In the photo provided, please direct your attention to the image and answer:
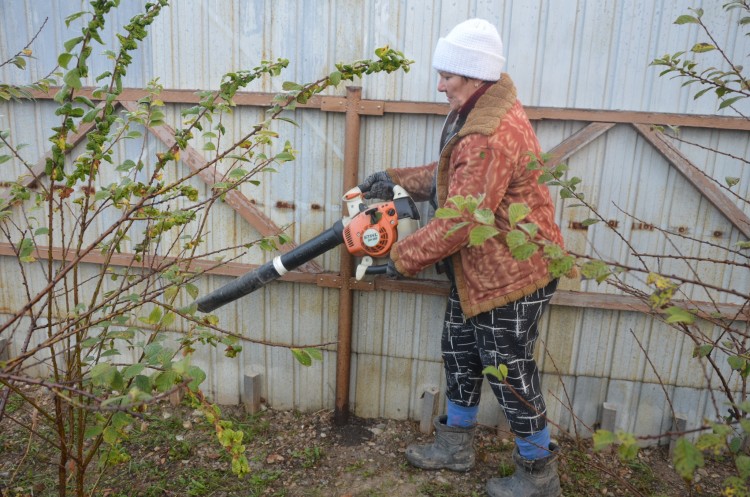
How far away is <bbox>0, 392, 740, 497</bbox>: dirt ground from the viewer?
107 inches

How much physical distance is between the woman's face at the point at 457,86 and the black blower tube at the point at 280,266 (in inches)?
30.8

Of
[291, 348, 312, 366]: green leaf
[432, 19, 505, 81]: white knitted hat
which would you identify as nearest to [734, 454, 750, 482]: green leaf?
[291, 348, 312, 366]: green leaf

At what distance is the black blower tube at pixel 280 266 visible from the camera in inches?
104

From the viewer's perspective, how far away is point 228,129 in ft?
9.87

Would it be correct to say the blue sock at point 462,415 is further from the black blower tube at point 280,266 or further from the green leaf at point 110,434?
the green leaf at point 110,434

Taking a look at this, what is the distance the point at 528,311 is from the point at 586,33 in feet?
4.45

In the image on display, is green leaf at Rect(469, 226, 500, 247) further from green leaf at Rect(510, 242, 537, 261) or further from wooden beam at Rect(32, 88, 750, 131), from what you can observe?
wooden beam at Rect(32, 88, 750, 131)

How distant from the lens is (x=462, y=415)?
2.85 metres

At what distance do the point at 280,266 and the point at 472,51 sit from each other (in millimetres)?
1329

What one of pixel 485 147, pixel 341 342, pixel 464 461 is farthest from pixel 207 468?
pixel 485 147

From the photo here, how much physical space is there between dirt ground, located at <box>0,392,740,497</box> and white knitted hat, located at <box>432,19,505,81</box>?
5.98ft

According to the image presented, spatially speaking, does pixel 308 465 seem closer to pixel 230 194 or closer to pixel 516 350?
pixel 516 350

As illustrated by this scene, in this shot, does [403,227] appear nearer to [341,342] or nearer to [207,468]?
[341,342]

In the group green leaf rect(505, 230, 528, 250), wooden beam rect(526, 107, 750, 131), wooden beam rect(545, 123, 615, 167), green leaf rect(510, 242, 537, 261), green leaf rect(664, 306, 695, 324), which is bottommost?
green leaf rect(664, 306, 695, 324)
